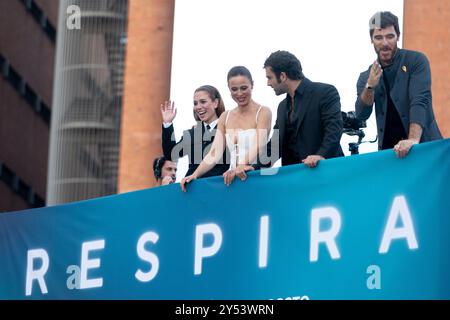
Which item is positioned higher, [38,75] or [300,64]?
→ [38,75]

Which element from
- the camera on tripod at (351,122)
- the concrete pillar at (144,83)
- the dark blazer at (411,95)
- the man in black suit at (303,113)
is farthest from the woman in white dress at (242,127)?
the concrete pillar at (144,83)

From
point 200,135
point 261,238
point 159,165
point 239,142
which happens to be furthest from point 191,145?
point 261,238

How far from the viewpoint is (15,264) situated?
11.0m

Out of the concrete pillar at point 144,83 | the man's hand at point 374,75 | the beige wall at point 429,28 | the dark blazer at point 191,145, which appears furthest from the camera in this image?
the concrete pillar at point 144,83

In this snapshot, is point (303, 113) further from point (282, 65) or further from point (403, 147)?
point (403, 147)

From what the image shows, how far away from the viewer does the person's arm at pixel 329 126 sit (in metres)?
9.00

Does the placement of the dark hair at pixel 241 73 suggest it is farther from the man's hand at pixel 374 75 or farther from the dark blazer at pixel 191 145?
the man's hand at pixel 374 75

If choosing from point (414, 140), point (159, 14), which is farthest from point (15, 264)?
point (159, 14)

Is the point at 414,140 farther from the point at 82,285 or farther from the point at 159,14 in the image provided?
the point at 159,14

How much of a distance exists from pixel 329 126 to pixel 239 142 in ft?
2.49

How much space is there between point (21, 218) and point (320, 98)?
3.35m

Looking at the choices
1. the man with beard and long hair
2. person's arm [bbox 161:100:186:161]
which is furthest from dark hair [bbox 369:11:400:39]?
person's arm [bbox 161:100:186:161]

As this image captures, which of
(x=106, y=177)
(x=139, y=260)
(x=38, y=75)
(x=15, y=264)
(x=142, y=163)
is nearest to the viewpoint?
(x=139, y=260)
